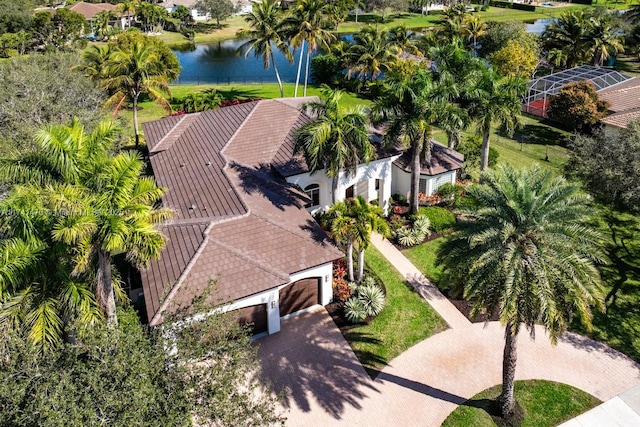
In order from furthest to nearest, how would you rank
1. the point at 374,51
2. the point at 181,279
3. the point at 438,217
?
the point at 374,51, the point at 438,217, the point at 181,279

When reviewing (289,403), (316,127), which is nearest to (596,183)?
(316,127)

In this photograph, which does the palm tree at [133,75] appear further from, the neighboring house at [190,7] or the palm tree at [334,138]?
the neighboring house at [190,7]

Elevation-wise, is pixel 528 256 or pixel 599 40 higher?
pixel 599 40

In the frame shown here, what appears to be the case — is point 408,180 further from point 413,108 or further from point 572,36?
point 572,36

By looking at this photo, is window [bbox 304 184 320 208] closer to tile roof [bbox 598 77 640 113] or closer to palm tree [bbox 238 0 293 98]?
palm tree [bbox 238 0 293 98]

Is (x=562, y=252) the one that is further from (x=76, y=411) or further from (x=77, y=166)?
(x=77, y=166)

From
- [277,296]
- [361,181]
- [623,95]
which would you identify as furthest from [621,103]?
[277,296]

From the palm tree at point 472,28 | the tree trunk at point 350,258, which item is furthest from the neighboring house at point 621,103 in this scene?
the tree trunk at point 350,258
